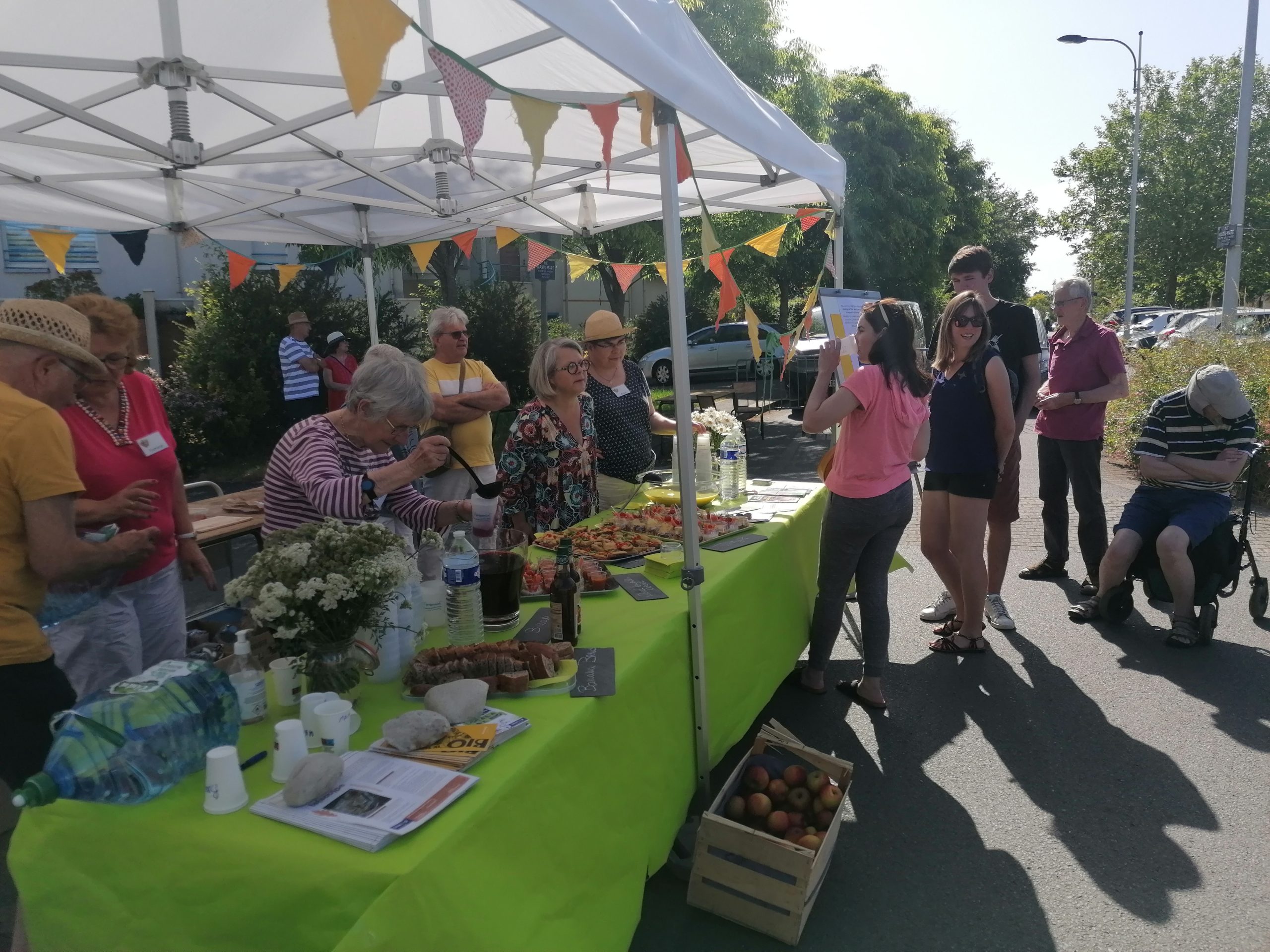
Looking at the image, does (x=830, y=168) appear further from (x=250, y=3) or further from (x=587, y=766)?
(x=587, y=766)

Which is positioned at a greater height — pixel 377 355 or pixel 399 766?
pixel 377 355

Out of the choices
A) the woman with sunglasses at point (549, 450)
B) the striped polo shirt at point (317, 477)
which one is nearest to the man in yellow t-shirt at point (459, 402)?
the woman with sunglasses at point (549, 450)

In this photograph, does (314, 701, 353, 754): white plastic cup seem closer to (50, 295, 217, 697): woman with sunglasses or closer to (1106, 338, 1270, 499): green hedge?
(50, 295, 217, 697): woman with sunglasses

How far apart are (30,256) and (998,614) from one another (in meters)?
16.9

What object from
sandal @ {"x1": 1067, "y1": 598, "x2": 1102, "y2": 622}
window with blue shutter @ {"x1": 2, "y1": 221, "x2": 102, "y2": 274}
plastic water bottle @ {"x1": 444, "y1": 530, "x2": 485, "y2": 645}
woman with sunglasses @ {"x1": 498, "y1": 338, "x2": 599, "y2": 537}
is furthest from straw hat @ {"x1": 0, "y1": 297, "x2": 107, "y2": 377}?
window with blue shutter @ {"x1": 2, "y1": 221, "x2": 102, "y2": 274}

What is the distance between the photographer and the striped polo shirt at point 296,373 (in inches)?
380

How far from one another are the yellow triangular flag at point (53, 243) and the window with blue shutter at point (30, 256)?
367 inches

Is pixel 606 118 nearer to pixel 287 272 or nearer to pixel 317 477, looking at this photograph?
pixel 317 477

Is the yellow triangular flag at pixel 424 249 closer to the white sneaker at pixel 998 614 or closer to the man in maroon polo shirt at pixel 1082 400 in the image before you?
the man in maroon polo shirt at pixel 1082 400

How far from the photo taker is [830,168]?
4555 millimetres

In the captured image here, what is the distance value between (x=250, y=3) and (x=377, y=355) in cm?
238

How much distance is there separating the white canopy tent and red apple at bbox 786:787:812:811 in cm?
32

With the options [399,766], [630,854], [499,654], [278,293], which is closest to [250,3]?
[499,654]

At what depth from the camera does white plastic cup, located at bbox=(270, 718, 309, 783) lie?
5.39 feet
